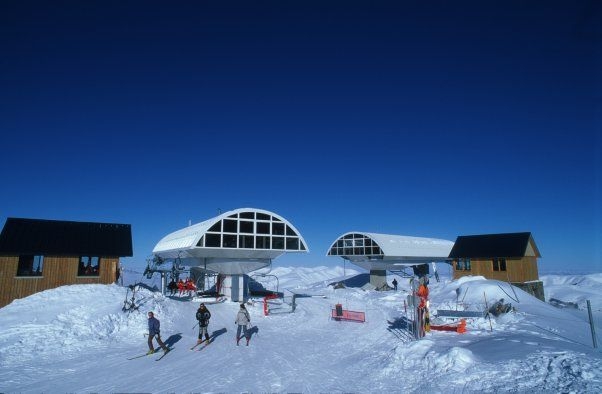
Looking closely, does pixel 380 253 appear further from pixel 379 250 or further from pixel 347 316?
pixel 347 316

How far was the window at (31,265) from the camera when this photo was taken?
23016 mm

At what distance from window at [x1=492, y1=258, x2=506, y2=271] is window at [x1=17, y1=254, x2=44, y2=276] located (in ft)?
133

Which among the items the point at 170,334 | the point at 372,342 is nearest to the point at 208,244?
the point at 170,334

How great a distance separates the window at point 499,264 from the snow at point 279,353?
15555 millimetres

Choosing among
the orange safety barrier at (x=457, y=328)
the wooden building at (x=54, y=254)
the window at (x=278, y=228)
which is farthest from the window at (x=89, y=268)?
the orange safety barrier at (x=457, y=328)

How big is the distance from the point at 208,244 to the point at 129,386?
1705 centimetres

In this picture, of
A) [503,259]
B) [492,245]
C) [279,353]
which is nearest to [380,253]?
[492,245]

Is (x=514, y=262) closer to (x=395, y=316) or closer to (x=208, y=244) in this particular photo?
(x=395, y=316)

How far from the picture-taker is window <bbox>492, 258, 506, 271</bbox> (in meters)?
37.8

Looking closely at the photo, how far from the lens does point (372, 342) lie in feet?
52.4

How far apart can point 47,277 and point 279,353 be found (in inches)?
699

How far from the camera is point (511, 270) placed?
1463 inches

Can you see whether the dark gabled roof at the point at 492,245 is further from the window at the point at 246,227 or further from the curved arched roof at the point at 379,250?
the window at the point at 246,227

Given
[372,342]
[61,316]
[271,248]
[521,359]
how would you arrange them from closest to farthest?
[521,359] < [372,342] < [61,316] < [271,248]
